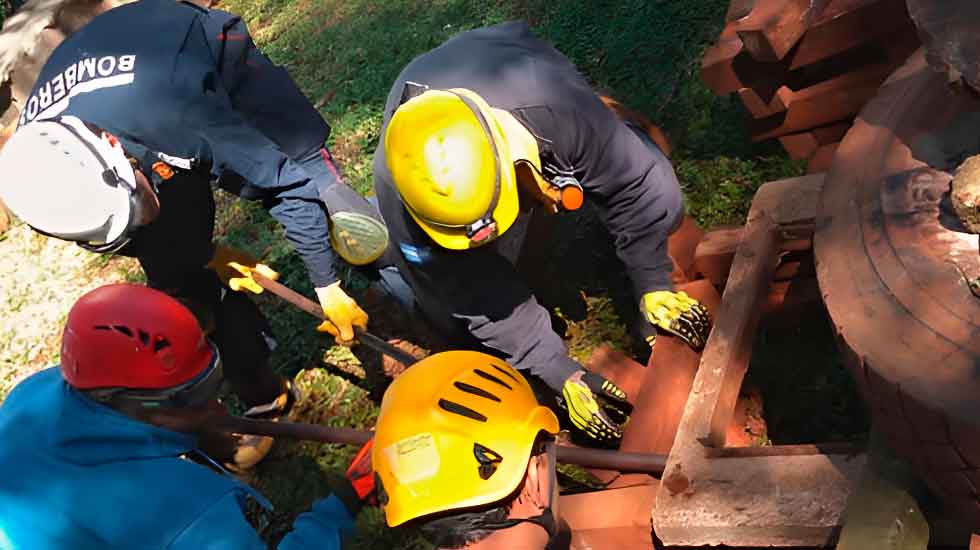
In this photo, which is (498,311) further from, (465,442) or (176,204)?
(176,204)

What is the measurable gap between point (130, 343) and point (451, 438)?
914 mm

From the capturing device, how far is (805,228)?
2.69 meters

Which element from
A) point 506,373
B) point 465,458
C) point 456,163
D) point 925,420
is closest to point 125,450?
point 465,458

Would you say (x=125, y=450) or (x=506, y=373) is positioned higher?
(x=506, y=373)

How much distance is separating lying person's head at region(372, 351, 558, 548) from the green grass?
54.1 inches

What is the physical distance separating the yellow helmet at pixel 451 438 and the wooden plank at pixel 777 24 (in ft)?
5.09

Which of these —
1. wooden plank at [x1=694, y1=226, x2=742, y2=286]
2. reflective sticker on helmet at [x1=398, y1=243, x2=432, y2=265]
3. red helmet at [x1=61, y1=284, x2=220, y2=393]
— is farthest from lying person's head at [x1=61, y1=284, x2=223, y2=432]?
wooden plank at [x1=694, y1=226, x2=742, y2=286]

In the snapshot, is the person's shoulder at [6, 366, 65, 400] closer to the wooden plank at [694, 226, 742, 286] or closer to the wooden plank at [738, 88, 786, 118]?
the wooden plank at [694, 226, 742, 286]

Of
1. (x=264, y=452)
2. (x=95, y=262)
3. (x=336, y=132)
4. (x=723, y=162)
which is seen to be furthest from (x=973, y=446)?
(x=95, y=262)

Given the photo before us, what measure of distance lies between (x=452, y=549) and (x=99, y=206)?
1.68m

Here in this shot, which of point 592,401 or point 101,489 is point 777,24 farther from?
point 101,489

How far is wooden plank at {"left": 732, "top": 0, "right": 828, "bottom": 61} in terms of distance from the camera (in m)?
2.90

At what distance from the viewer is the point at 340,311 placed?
3.49 meters

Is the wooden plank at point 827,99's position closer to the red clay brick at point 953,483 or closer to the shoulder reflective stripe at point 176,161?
the red clay brick at point 953,483
